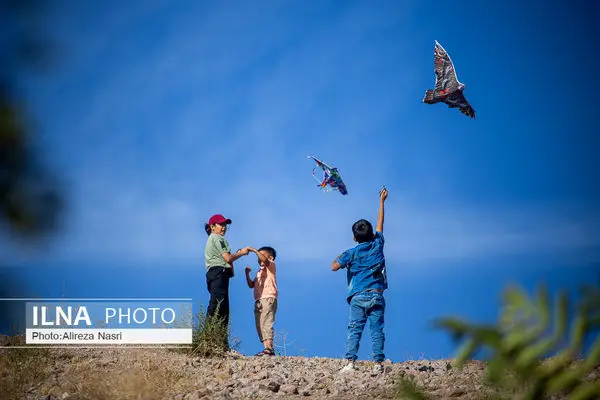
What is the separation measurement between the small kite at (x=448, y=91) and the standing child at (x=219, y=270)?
3.57 m

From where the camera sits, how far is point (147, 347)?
9.04 m

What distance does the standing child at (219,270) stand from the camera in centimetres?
967

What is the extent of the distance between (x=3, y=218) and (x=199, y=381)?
208 inches

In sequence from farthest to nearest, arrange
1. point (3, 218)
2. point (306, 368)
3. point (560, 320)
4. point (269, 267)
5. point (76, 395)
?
point (269, 267) → point (306, 368) → point (76, 395) → point (3, 218) → point (560, 320)

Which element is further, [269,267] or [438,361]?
[269,267]

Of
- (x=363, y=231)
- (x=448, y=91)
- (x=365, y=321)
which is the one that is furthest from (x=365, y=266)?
(x=448, y=91)

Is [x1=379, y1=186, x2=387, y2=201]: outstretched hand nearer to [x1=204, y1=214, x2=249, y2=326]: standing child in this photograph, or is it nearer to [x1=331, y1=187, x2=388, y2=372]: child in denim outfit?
[x1=331, y1=187, x2=388, y2=372]: child in denim outfit

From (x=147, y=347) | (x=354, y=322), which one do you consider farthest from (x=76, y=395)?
(x=354, y=322)

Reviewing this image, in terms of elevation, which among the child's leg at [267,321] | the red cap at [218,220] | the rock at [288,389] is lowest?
the rock at [288,389]

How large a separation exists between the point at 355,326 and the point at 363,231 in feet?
4.09

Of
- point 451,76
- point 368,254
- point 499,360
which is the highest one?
point 451,76

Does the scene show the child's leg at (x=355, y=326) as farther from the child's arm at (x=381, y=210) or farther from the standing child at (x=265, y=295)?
the standing child at (x=265, y=295)

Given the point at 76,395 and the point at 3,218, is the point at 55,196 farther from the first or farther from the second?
the point at 76,395

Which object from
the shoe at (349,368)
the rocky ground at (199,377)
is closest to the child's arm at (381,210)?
the rocky ground at (199,377)
